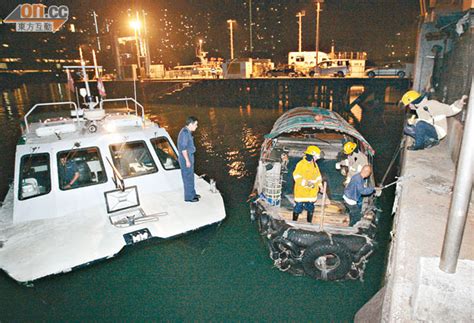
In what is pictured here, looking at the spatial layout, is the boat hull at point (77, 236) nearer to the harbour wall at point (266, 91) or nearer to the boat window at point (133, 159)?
the boat window at point (133, 159)

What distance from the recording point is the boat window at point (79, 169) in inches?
279

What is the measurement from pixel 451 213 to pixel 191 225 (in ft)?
17.0

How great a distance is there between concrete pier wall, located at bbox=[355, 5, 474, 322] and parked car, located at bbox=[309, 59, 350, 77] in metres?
31.6

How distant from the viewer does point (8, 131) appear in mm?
25984

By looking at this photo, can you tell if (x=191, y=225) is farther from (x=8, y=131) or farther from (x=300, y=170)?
(x=8, y=131)

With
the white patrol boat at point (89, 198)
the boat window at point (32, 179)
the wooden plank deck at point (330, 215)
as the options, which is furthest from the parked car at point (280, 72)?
the boat window at point (32, 179)

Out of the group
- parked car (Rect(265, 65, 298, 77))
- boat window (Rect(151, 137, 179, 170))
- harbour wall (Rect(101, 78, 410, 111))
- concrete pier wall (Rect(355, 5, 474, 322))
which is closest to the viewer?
concrete pier wall (Rect(355, 5, 474, 322))

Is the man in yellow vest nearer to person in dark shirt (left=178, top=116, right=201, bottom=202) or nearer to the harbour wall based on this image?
person in dark shirt (left=178, top=116, right=201, bottom=202)

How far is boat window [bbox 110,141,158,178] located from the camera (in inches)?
305

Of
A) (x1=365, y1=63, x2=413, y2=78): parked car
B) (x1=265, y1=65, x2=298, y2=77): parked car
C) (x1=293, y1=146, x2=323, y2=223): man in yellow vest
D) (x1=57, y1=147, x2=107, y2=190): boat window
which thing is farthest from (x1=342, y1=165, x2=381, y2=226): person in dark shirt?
(x1=265, y1=65, x2=298, y2=77): parked car

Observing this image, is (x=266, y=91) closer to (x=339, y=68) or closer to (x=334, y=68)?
(x=334, y=68)

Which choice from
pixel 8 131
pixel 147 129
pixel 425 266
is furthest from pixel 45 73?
pixel 425 266

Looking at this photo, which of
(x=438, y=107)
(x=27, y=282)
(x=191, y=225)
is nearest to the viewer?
(x=27, y=282)

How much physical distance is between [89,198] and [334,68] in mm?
39259
